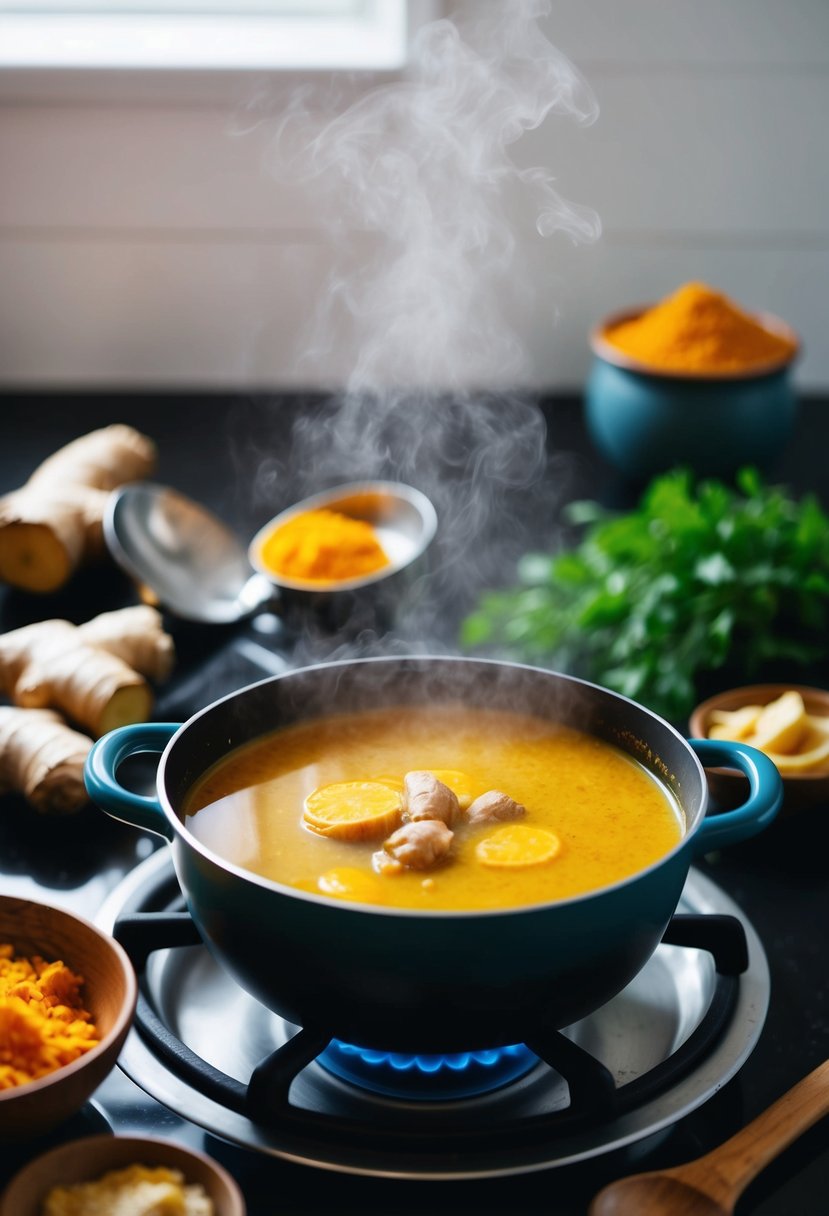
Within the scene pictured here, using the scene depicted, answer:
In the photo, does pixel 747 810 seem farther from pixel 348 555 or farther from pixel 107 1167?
pixel 348 555

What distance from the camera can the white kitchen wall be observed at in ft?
7.64

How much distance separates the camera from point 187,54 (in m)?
2.36

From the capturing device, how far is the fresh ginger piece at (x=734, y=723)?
1.40m

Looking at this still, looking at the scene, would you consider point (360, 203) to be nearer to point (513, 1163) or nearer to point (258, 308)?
point (258, 308)

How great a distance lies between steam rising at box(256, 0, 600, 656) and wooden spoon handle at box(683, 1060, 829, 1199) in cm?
120

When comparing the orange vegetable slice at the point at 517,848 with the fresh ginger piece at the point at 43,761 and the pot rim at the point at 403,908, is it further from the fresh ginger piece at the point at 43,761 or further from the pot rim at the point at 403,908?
the fresh ginger piece at the point at 43,761

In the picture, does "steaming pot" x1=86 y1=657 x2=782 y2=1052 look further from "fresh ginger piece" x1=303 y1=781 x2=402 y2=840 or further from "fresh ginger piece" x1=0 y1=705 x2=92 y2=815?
"fresh ginger piece" x1=0 y1=705 x2=92 y2=815

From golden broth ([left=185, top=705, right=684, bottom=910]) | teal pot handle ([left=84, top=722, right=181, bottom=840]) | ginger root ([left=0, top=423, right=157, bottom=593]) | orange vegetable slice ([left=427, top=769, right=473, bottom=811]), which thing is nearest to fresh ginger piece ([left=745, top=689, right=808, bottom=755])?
golden broth ([left=185, top=705, right=684, bottom=910])

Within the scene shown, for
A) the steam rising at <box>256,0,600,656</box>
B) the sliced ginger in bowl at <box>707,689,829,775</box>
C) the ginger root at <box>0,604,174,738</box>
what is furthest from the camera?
the steam rising at <box>256,0,600,656</box>

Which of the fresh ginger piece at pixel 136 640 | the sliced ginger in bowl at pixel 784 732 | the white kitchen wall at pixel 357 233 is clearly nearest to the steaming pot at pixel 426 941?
the sliced ginger in bowl at pixel 784 732

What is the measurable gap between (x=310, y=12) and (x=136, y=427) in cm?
87

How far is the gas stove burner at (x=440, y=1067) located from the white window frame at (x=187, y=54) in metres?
1.64

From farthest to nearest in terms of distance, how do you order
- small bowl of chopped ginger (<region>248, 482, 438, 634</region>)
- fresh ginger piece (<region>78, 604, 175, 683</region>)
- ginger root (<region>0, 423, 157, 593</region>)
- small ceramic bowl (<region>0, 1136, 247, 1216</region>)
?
ginger root (<region>0, 423, 157, 593</region>) < small bowl of chopped ginger (<region>248, 482, 438, 634</region>) < fresh ginger piece (<region>78, 604, 175, 683</region>) < small ceramic bowl (<region>0, 1136, 247, 1216</region>)

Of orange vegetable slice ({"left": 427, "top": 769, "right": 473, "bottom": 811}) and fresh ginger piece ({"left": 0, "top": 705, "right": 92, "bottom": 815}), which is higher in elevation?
orange vegetable slice ({"left": 427, "top": 769, "right": 473, "bottom": 811})
